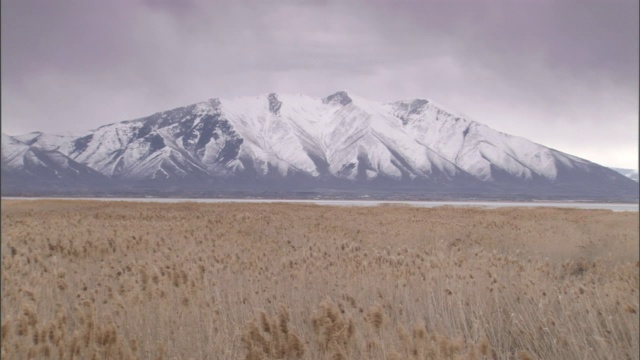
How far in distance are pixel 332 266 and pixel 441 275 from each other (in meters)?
2.01

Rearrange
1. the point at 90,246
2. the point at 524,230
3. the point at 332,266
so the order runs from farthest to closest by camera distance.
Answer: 1. the point at 524,230
2. the point at 90,246
3. the point at 332,266

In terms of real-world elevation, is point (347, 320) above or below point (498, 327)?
above

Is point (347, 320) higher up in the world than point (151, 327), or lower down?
higher up

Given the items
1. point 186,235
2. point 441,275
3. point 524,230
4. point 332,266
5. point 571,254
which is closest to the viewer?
point 441,275

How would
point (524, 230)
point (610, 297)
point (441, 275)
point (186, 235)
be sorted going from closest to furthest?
point (610, 297) → point (441, 275) → point (186, 235) → point (524, 230)

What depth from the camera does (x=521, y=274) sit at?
989 centimetres

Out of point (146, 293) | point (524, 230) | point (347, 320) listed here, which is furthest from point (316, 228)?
point (347, 320)

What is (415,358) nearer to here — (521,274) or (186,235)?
(521,274)

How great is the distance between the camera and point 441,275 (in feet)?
31.0

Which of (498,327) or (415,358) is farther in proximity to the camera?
(498,327)

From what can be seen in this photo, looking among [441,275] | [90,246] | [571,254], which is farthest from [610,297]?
[90,246]

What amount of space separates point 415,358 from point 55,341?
3160mm

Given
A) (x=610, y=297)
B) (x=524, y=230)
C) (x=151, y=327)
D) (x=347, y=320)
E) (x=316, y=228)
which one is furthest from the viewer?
(x=524, y=230)

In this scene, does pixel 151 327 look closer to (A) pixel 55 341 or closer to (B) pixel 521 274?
(A) pixel 55 341
